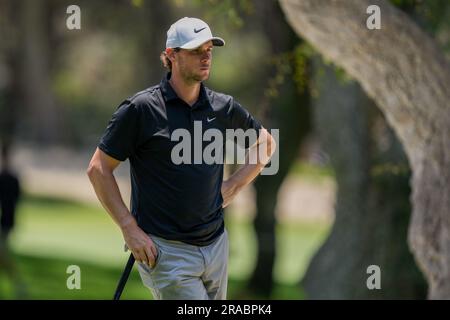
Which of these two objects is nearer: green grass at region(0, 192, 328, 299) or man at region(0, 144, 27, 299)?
man at region(0, 144, 27, 299)

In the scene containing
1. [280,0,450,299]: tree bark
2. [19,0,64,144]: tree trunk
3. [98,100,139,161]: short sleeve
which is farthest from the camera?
[19,0,64,144]: tree trunk

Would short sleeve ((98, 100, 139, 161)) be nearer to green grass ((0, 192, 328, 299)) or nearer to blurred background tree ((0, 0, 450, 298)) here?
blurred background tree ((0, 0, 450, 298))

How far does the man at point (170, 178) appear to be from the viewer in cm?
562

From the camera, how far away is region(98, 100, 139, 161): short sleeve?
18.2ft

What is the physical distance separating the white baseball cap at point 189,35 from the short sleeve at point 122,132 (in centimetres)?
45

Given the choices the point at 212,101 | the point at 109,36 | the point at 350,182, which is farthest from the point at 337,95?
the point at 109,36

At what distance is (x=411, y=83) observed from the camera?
7.98 meters

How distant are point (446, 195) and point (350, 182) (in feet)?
13.8

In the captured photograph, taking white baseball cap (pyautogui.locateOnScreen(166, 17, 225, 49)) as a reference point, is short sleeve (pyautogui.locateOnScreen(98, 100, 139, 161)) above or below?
below

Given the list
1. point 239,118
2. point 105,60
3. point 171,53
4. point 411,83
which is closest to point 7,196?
point 411,83

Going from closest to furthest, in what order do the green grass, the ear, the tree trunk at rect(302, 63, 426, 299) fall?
1. the ear
2. the tree trunk at rect(302, 63, 426, 299)
3. the green grass

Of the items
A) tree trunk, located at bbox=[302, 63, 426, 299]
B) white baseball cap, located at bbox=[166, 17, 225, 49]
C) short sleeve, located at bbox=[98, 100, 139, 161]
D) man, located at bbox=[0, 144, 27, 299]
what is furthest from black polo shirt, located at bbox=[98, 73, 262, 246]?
man, located at bbox=[0, 144, 27, 299]

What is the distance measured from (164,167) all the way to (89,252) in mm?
18864

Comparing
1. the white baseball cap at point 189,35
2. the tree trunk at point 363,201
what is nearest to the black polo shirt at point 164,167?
the white baseball cap at point 189,35
